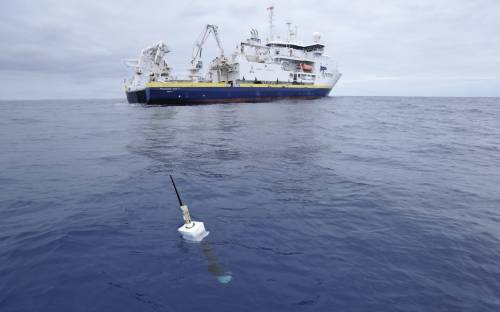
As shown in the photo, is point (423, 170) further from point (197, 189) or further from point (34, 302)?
point (34, 302)

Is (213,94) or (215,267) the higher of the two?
(213,94)

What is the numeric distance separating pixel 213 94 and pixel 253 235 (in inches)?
1986

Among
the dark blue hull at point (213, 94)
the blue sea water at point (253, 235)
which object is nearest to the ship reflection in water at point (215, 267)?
the blue sea water at point (253, 235)

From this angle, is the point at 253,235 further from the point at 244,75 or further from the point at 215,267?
the point at 244,75

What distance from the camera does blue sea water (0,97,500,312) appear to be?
425 centimetres

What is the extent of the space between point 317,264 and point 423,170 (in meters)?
8.59

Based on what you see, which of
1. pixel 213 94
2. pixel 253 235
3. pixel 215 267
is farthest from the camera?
pixel 213 94

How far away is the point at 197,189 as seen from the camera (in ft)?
29.4

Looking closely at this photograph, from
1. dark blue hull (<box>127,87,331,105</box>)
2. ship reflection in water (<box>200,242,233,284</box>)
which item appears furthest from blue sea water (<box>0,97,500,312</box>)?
dark blue hull (<box>127,87,331,105</box>)

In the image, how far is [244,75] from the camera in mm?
58750

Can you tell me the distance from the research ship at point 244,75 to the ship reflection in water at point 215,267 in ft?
156

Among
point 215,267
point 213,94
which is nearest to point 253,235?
point 215,267

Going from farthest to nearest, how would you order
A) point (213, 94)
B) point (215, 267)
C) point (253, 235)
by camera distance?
point (213, 94) → point (253, 235) → point (215, 267)

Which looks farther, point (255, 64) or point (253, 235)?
point (255, 64)
